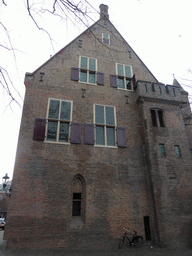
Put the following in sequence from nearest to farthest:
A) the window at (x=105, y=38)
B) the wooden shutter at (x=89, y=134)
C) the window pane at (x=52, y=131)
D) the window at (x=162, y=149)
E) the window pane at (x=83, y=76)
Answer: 1. the window pane at (x=52, y=131)
2. the wooden shutter at (x=89, y=134)
3. the window at (x=162, y=149)
4. the window pane at (x=83, y=76)
5. the window at (x=105, y=38)

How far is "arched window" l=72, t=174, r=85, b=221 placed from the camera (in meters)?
8.75

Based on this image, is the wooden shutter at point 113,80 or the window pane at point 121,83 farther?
the window pane at point 121,83

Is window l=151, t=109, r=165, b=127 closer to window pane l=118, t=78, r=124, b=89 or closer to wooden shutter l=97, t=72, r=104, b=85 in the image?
window pane l=118, t=78, r=124, b=89

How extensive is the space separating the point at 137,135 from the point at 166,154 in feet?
6.61

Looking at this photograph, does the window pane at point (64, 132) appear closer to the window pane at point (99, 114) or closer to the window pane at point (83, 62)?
the window pane at point (99, 114)

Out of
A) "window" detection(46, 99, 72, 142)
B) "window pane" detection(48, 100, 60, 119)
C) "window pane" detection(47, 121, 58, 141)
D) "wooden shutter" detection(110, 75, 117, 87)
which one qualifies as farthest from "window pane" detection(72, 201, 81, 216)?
"wooden shutter" detection(110, 75, 117, 87)

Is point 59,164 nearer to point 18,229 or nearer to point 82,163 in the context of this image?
point 82,163

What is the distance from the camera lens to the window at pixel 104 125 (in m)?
10.5

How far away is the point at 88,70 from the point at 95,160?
6324mm

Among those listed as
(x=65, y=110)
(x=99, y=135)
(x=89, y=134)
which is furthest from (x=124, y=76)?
(x=89, y=134)

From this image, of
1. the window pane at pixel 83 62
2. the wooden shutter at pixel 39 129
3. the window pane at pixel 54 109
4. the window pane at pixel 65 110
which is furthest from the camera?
the window pane at pixel 83 62

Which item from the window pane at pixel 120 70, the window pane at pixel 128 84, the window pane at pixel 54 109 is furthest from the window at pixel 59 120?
the window pane at pixel 120 70

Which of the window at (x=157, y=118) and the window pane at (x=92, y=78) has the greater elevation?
the window pane at (x=92, y=78)

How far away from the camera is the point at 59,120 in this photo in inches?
405
